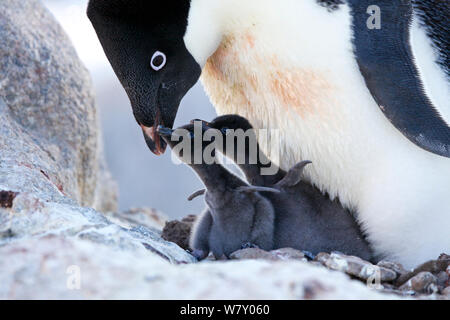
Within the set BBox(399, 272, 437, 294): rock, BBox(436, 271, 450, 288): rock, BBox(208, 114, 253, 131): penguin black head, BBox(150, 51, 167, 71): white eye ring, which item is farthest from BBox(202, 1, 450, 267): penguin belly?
BBox(399, 272, 437, 294): rock

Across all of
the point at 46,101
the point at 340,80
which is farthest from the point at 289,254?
the point at 46,101

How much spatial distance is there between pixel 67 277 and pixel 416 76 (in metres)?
1.35

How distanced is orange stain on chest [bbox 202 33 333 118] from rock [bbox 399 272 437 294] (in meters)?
0.70

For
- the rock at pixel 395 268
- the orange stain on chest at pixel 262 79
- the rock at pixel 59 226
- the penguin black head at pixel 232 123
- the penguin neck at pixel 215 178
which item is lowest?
the rock at pixel 395 268

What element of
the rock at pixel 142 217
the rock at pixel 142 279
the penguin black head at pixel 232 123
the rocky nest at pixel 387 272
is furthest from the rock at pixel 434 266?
the rock at pixel 142 217

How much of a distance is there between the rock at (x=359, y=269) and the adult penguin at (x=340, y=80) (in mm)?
428

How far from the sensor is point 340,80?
2170 millimetres

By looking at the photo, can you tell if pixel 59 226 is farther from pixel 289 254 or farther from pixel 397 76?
pixel 397 76

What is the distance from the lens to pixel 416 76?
6.91ft

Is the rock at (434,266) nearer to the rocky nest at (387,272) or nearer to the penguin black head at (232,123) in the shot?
the rocky nest at (387,272)

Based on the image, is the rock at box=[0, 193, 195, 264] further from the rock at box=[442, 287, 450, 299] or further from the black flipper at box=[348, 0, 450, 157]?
the black flipper at box=[348, 0, 450, 157]

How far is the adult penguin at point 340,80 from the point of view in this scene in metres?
2.12

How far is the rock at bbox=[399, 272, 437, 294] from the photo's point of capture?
1716 mm

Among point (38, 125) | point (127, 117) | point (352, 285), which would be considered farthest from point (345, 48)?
point (127, 117)
